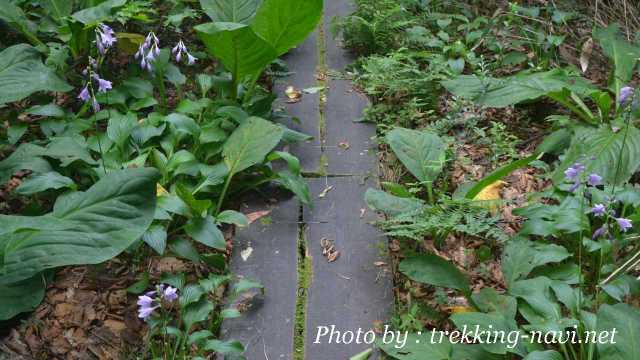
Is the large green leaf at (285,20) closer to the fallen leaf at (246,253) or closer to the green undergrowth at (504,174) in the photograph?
the green undergrowth at (504,174)

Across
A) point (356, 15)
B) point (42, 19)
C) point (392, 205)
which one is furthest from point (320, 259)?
point (42, 19)

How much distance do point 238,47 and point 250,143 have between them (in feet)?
1.67

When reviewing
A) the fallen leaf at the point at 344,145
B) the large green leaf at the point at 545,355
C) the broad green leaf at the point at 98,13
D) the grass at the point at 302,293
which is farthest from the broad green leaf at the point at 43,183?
the large green leaf at the point at 545,355

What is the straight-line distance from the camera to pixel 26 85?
2820 millimetres

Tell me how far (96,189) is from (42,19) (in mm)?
1852

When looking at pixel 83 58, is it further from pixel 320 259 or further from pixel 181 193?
pixel 320 259

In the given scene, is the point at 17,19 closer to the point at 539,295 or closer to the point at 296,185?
the point at 296,185

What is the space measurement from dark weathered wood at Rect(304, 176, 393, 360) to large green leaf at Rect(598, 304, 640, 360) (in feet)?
2.56

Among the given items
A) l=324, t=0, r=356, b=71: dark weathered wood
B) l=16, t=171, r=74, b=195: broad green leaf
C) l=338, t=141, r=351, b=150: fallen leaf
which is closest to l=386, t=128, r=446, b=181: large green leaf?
l=338, t=141, r=351, b=150: fallen leaf

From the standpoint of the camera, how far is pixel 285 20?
327 centimetres

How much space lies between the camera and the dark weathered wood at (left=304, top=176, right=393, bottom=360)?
8.08ft

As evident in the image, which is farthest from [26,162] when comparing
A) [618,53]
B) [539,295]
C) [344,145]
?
[618,53]

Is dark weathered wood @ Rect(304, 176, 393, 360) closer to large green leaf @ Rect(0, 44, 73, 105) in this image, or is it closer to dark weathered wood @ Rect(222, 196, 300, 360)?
dark weathered wood @ Rect(222, 196, 300, 360)

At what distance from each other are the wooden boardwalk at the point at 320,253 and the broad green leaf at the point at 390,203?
0.27 metres
